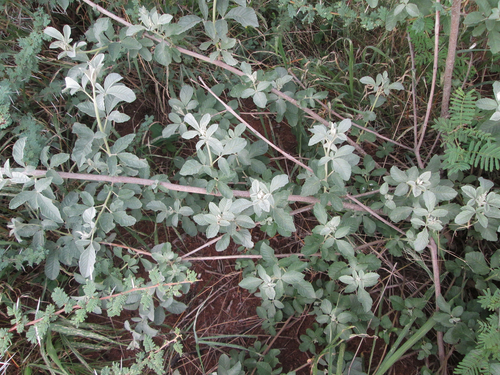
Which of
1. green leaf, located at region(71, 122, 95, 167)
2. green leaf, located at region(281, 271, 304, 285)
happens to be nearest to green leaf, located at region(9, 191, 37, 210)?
green leaf, located at region(71, 122, 95, 167)

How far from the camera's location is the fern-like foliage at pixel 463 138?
1.84 meters

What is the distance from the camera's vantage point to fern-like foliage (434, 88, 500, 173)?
6.05 feet

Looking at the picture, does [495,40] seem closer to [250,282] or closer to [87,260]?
[250,282]

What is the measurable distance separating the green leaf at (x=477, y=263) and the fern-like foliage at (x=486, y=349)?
0.17 metres

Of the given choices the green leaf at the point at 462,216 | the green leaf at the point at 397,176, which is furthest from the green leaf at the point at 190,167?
the green leaf at the point at 462,216

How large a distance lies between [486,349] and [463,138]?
0.96 m

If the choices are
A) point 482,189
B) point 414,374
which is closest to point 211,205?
point 482,189

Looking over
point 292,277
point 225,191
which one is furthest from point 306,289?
point 225,191

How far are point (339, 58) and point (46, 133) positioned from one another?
1.99 metres

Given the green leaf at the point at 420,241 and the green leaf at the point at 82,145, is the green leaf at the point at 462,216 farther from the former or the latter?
the green leaf at the point at 82,145

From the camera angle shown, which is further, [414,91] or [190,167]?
[414,91]

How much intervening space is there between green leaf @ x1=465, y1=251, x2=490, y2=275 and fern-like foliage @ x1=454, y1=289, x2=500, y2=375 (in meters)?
0.17

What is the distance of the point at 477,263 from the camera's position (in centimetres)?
195

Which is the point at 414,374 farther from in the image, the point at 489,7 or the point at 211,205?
the point at 489,7
